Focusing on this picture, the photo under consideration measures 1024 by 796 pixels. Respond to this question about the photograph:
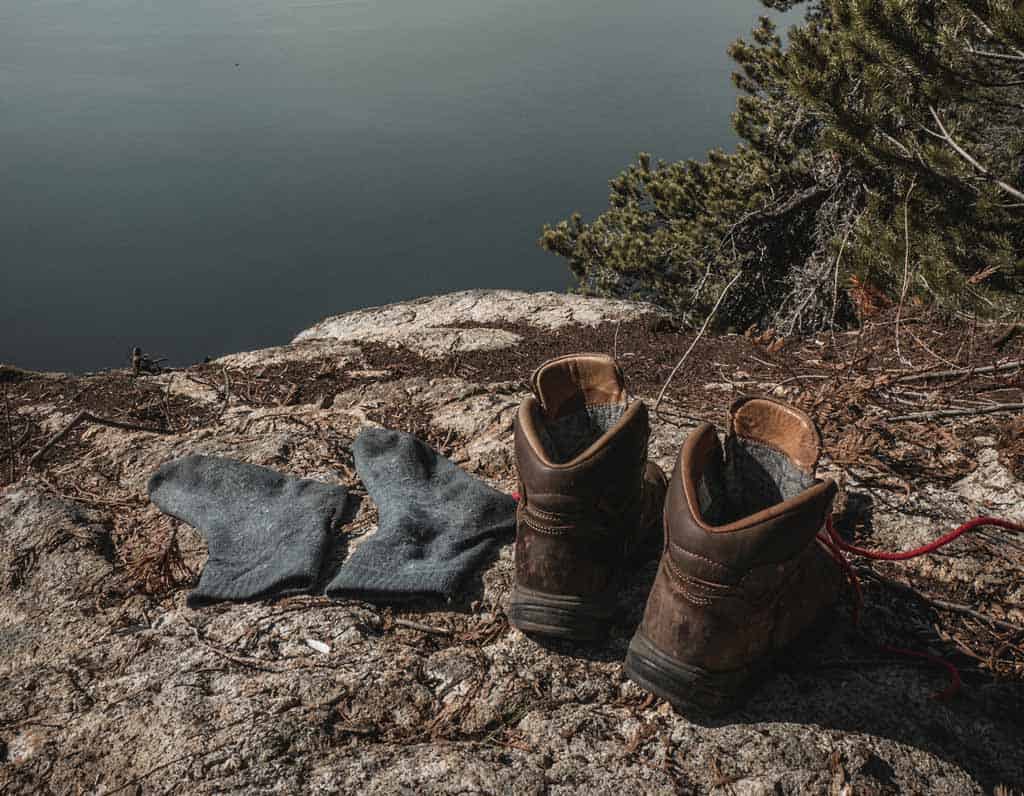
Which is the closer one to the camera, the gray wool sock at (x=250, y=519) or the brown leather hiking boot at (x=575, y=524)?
the brown leather hiking boot at (x=575, y=524)

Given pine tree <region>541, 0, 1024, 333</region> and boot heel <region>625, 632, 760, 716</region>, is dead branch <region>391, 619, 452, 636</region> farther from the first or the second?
pine tree <region>541, 0, 1024, 333</region>

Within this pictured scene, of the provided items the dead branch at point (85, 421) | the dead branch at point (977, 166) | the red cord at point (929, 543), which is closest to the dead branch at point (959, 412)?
the red cord at point (929, 543)

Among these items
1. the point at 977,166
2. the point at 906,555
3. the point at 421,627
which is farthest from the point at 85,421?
the point at 977,166

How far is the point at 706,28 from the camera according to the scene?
18200cm

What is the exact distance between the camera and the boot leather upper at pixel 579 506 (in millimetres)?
2152

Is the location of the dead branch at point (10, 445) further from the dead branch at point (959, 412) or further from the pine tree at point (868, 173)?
the pine tree at point (868, 173)

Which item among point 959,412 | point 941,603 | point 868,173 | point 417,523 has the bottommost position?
point 417,523

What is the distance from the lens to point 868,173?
7172 mm

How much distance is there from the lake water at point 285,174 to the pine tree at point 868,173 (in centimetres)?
8542

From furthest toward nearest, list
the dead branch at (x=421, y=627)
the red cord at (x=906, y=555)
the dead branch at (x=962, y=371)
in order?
1. the dead branch at (x=962, y=371)
2. the dead branch at (x=421, y=627)
3. the red cord at (x=906, y=555)

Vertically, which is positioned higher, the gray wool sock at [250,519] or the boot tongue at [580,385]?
the boot tongue at [580,385]

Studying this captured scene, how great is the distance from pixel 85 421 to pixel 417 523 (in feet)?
8.16

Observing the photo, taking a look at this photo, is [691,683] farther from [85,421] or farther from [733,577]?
[85,421]

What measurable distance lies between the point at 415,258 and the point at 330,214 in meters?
16.2
